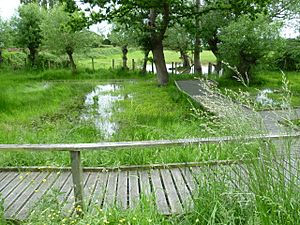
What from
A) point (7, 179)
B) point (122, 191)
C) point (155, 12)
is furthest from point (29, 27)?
point (122, 191)

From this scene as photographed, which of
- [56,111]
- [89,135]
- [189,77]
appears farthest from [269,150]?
[189,77]

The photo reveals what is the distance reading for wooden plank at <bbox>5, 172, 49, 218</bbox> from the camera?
3.71m

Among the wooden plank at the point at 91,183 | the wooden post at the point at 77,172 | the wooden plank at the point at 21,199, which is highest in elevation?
the wooden post at the point at 77,172

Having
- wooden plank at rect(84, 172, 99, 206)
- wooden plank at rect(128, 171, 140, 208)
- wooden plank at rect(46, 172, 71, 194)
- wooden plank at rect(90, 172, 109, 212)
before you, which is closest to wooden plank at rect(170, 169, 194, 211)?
wooden plank at rect(128, 171, 140, 208)

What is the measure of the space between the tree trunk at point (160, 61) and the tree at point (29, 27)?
11755 mm

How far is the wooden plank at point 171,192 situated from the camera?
3.57 meters

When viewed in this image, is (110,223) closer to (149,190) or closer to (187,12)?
(149,190)

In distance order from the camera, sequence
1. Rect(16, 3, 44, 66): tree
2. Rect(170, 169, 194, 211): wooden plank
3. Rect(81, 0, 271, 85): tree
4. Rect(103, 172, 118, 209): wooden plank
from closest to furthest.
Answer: Rect(170, 169, 194, 211): wooden plank → Rect(103, 172, 118, 209): wooden plank → Rect(81, 0, 271, 85): tree → Rect(16, 3, 44, 66): tree

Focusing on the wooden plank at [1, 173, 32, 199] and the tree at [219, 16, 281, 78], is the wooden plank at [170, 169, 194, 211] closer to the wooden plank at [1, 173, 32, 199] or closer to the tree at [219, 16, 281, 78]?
the wooden plank at [1, 173, 32, 199]

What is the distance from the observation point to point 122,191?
417 centimetres

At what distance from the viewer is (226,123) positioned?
7.77 feet

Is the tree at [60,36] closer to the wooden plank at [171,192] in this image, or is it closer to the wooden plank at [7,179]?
the wooden plank at [7,179]

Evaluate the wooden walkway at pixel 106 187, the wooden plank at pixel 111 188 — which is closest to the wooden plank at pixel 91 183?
the wooden walkway at pixel 106 187

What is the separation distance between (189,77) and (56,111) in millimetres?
9379
